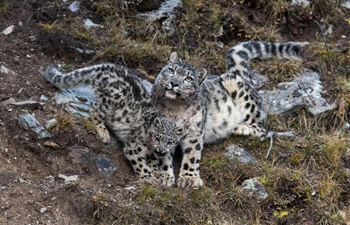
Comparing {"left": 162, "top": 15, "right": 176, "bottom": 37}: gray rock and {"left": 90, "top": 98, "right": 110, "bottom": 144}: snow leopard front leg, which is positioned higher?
{"left": 162, "top": 15, "right": 176, "bottom": 37}: gray rock

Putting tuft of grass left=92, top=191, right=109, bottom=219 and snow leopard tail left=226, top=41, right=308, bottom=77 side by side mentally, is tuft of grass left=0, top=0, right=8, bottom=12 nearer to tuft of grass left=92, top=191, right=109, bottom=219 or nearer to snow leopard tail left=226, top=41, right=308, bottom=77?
snow leopard tail left=226, top=41, right=308, bottom=77

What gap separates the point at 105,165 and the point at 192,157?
4.02 ft

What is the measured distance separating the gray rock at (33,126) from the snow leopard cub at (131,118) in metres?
0.80

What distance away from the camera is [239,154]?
Result: 31.1ft

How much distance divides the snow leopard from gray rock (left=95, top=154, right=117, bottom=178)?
90 centimetres

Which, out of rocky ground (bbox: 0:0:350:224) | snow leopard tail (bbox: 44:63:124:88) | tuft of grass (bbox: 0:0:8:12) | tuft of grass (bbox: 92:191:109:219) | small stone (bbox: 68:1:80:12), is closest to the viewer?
tuft of grass (bbox: 92:191:109:219)

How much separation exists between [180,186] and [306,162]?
6.41 ft

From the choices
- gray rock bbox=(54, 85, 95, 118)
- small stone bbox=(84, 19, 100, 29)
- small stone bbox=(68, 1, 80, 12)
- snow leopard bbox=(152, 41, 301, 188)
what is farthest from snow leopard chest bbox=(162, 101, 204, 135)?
small stone bbox=(68, 1, 80, 12)

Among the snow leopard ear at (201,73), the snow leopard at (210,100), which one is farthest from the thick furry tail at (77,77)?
the snow leopard ear at (201,73)

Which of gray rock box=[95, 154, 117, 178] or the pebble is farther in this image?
the pebble

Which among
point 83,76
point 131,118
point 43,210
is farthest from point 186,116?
point 43,210

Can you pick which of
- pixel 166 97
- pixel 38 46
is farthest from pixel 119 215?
pixel 38 46

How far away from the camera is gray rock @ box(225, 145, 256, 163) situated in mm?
9344

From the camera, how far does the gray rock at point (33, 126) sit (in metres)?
8.45
